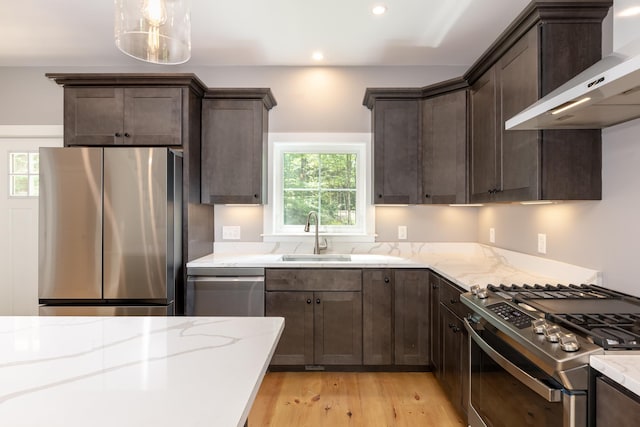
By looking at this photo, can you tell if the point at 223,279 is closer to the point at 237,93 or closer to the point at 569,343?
the point at 237,93

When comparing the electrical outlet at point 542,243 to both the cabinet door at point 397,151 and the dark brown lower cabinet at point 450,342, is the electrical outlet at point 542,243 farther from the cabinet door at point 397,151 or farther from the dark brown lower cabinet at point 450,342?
the cabinet door at point 397,151

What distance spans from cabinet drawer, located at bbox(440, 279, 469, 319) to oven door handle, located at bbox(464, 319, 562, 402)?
0.37 metres

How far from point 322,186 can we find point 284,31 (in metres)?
1.38

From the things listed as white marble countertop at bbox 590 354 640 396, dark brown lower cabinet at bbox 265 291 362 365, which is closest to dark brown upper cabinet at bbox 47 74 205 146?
dark brown lower cabinet at bbox 265 291 362 365

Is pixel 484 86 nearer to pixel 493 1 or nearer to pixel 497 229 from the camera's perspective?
pixel 493 1

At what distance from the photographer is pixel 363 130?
3.52 meters

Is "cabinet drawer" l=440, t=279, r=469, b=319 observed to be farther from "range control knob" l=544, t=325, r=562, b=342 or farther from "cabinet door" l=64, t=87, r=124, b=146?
"cabinet door" l=64, t=87, r=124, b=146

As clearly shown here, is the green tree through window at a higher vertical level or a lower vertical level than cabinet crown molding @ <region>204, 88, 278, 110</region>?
lower

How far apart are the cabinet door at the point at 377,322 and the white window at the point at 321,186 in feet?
2.52

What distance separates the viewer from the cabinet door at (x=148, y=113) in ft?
9.51

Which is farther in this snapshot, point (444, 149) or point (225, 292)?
point (444, 149)

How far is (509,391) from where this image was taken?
1.50 metres

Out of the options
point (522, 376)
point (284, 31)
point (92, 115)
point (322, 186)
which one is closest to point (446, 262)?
point (322, 186)

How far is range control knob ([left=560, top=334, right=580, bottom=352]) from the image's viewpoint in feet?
3.85
